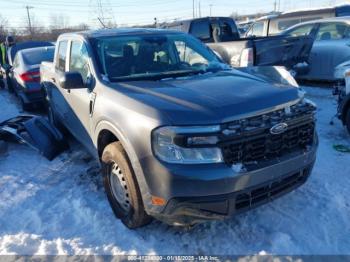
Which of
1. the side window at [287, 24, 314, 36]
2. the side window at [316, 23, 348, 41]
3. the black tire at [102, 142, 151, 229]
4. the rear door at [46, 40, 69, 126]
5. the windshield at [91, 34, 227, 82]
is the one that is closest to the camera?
the black tire at [102, 142, 151, 229]

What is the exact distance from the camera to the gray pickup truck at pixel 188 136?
274 centimetres

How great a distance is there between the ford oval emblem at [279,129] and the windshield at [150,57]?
1.35m

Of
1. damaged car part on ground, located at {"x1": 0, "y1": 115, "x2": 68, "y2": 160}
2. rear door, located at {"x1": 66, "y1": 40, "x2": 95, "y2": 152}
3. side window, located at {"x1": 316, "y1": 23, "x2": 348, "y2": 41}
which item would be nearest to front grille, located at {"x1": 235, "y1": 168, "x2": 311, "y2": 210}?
rear door, located at {"x1": 66, "y1": 40, "x2": 95, "y2": 152}

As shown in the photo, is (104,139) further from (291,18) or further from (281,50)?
(291,18)

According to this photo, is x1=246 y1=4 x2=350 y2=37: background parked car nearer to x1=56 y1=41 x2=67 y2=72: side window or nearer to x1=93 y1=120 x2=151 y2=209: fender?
x1=56 y1=41 x2=67 y2=72: side window

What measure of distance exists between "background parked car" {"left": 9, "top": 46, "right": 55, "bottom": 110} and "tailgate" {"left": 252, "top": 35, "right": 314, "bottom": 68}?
4821 mm

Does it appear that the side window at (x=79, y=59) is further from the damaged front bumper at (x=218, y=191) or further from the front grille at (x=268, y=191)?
the front grille at (x=268, y=191)

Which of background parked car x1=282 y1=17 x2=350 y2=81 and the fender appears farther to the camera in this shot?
background parked car x1=282 y1=17 x2=350 y2=81

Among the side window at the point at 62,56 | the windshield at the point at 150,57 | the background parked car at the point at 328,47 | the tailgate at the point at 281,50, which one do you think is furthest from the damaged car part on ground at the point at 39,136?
the background parked car at the point at 328,47

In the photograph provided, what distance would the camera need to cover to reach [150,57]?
165 inches

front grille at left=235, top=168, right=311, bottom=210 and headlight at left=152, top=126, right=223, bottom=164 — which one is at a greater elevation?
headlight at left=152, top=126, right=223, bottom=164

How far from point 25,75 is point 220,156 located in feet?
23.2

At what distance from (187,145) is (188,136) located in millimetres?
71

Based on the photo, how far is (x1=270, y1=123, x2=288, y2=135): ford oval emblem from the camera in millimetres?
2957
